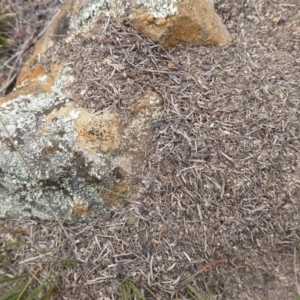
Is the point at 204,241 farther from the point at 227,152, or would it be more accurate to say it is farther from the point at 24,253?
the point at 24,253

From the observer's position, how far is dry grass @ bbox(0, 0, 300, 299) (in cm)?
161

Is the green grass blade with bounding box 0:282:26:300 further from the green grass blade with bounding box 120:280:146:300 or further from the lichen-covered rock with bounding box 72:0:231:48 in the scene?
the lichen-covered rock with bounding box 72:0:231:48

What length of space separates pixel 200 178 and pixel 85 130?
1.90ft

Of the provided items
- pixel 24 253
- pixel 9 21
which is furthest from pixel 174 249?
pixel 9 21

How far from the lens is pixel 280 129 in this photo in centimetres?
163

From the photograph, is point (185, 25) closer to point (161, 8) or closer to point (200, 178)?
point (161, 8)

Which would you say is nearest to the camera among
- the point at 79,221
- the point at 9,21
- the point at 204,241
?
the point at 204,241

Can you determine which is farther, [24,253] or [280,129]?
[24,253]

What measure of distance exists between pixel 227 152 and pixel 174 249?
20.4 inches

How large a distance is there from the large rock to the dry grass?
0.02m

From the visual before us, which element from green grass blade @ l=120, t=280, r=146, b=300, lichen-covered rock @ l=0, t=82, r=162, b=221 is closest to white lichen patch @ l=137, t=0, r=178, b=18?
lichen-covered rock @ l=0, t=82, r=162, b=221

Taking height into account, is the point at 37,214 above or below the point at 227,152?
below

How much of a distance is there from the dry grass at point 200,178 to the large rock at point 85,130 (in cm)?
2

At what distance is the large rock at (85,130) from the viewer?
1609 mm
